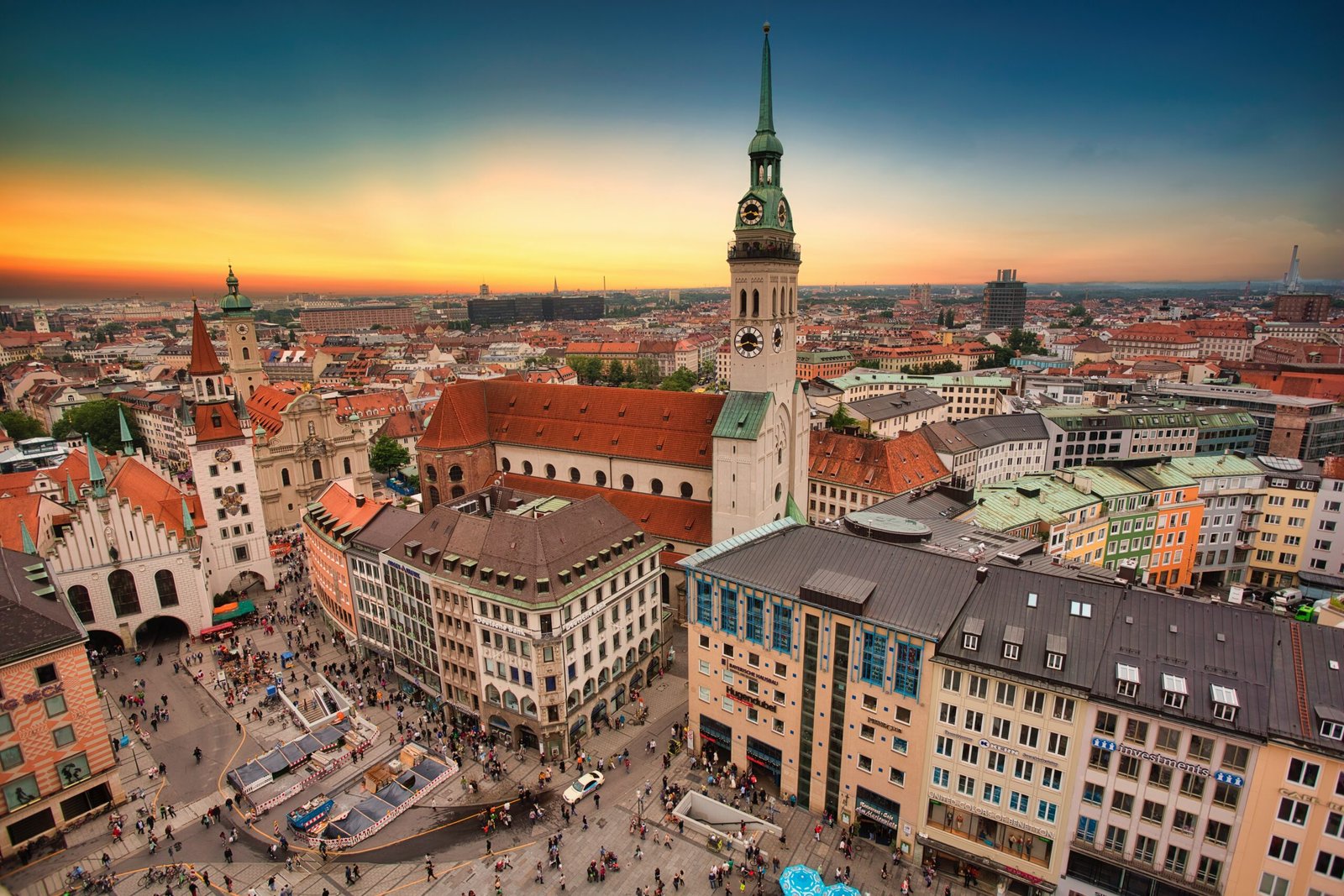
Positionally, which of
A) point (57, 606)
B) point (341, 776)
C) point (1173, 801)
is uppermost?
point (57, 606)

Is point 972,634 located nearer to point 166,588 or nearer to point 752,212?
point 752,212

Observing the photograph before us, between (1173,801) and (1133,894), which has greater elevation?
(1173,801)

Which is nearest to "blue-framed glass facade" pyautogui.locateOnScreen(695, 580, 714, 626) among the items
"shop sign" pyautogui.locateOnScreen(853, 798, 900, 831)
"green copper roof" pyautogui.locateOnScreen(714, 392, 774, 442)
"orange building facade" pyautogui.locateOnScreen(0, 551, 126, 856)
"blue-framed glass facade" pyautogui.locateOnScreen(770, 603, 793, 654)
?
"blue-framed glass facade" pyautogui.locateOnScreen(770, 603, 793, 654)

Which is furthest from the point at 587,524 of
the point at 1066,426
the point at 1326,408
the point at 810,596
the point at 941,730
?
the point at 1326,408

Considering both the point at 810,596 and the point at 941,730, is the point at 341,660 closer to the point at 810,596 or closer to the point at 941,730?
the point at 810,596

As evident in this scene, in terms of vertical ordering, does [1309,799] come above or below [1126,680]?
below

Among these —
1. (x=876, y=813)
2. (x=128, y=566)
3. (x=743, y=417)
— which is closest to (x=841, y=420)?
(x=743, y=417)
